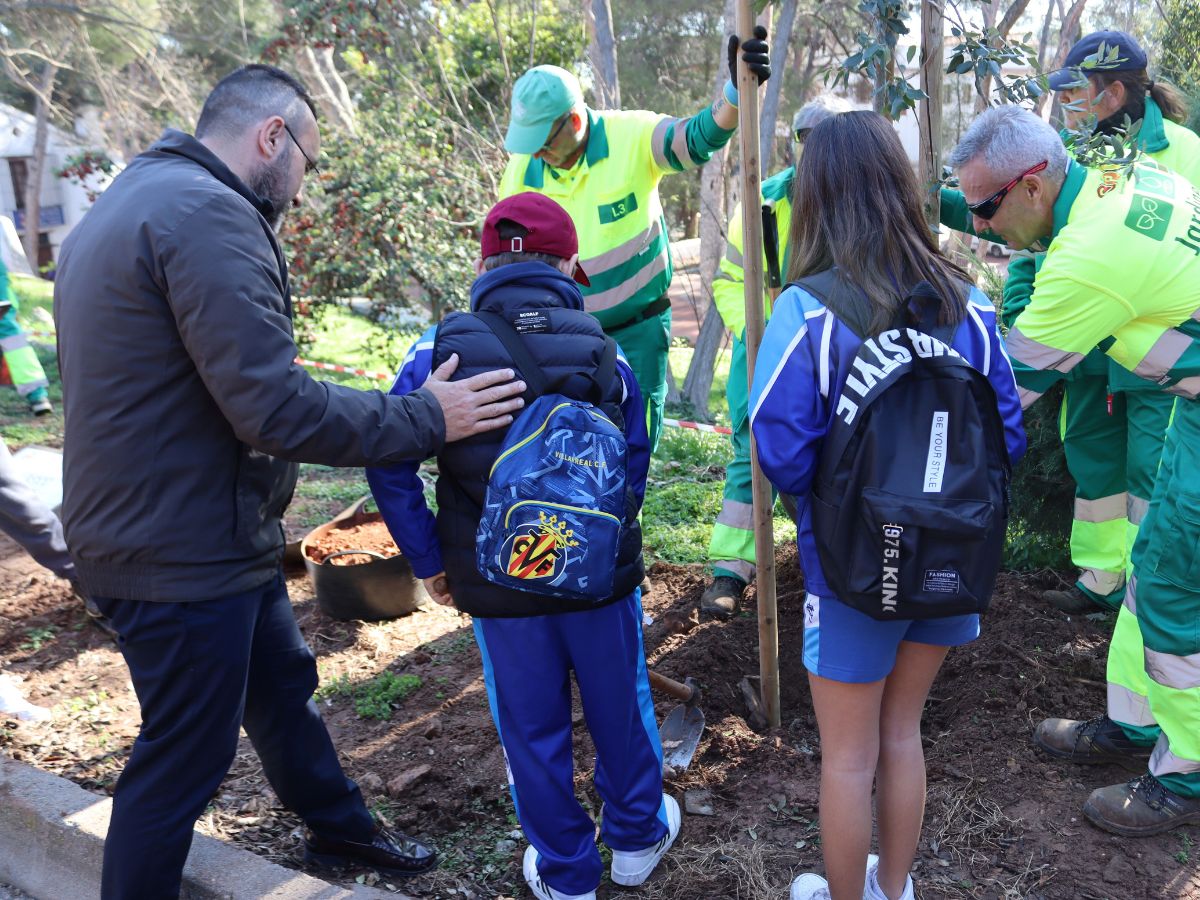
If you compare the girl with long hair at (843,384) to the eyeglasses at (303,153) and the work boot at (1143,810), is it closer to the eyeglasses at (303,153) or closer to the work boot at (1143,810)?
the work boot at (1143,810)

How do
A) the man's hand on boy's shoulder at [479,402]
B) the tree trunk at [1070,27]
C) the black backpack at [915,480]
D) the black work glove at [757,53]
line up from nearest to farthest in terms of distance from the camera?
1. the black backpack at [915,480]
2. the man's hand on boy's shoulder at [479,402]
3. the black work glove at [757,53]
4. the tree trunk at [1070,27]

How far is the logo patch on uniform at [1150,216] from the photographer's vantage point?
9.23ft

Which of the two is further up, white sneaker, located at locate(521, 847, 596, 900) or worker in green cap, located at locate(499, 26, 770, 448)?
worker in green cap, located at locate(499, 26, 770, 448)

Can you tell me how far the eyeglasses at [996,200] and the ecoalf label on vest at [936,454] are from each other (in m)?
1.20

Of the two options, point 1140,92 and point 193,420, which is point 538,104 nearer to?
point 193,420

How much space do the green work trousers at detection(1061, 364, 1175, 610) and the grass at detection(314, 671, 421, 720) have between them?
2.86 metres

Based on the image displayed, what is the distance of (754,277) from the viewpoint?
307cm

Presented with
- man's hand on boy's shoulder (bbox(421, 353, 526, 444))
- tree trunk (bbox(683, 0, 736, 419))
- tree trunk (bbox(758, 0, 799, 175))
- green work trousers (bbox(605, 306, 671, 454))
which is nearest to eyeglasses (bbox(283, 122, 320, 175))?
man's hand on boy's shoulder (bbox(421, 353, 526, 444))

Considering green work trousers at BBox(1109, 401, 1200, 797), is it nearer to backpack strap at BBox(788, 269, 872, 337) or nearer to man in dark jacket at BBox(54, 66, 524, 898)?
backpack strap at BBox(788, 269, 872, 337)

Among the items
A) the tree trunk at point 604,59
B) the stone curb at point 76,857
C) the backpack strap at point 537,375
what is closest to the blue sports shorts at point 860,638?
A: the backpack strap at point 537,375

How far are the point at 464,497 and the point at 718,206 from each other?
393 inches

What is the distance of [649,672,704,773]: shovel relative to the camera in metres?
3.39

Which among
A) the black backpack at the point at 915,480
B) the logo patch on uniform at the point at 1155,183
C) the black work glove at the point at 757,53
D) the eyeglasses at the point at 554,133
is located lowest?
the black backpack at the point at 915,480

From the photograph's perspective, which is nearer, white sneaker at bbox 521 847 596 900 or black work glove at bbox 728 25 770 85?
white sneaker at bbox 521 847 596 900
